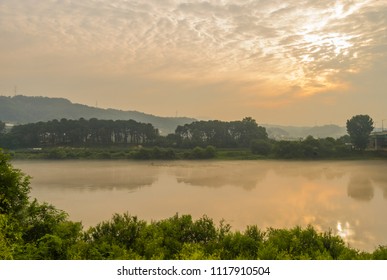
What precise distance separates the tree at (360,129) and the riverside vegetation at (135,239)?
58.9 m

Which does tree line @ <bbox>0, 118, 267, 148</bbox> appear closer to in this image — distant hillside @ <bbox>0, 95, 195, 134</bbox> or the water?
the water

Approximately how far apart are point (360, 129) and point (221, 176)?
37.6 meters

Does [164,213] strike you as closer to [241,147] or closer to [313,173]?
[313,173]

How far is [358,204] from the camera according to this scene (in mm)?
27594

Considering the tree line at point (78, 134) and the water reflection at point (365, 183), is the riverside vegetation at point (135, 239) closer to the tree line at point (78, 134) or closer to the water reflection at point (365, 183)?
the water reflection at point (365, 183)

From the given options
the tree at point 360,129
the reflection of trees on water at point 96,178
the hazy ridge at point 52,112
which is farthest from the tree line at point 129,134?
the hazy ridge at point 52,112

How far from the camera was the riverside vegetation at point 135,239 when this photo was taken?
10203 millimetres

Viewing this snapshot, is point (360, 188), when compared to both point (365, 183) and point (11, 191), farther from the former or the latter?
point (11, 191)

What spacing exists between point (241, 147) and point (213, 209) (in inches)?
1733

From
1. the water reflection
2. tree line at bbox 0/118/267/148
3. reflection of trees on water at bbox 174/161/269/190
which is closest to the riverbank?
tree line at bbox 0/118/267/148

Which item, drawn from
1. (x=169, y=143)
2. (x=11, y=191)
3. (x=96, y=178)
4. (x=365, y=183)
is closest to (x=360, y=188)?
(x=365, y=183)

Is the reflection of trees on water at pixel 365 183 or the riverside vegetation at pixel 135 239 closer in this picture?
the riverside vegetation at pixel 135 239

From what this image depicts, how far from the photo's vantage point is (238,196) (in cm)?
3125

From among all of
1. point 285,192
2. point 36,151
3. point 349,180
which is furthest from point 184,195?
point 36,151
